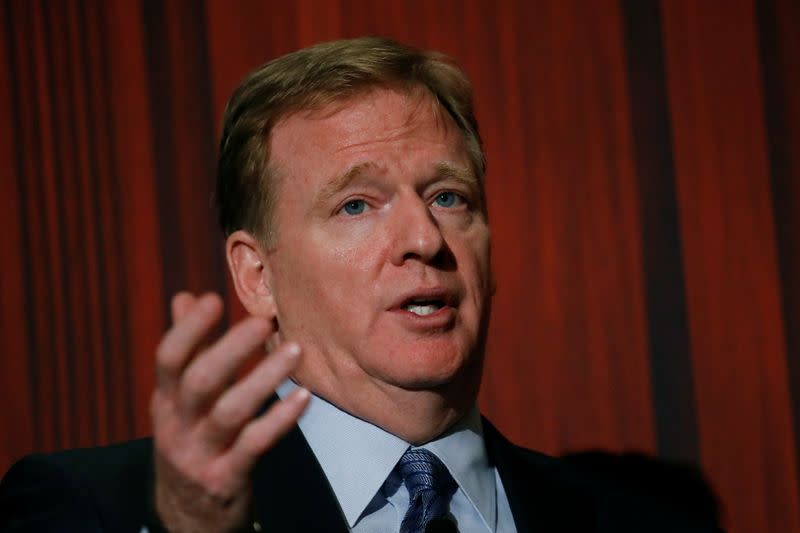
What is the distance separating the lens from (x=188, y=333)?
945 mm

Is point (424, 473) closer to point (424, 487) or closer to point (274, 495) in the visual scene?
point (424, 487)

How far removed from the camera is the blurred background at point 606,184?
1804 millimetres

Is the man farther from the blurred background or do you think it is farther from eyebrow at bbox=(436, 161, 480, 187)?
the blurred background

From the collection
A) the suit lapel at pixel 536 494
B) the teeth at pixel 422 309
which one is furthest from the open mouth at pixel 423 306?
the suit lapel at pixel 536 494

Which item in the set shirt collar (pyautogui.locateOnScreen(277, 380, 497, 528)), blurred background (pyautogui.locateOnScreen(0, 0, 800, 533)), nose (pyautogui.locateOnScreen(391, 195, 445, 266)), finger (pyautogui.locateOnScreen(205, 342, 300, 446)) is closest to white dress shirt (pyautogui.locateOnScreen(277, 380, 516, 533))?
shirt collar (pyautogui.locateOnScreen(277, 380, 497, 528))

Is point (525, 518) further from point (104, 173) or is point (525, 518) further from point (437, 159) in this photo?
point (104, 173)

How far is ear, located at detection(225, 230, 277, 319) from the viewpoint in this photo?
1584 millimetres

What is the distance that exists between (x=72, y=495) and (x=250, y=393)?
0.48 meters

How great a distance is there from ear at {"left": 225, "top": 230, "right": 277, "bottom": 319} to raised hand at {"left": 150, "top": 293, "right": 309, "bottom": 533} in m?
0.54

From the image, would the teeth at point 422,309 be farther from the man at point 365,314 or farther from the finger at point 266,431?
the finger at point 266,431

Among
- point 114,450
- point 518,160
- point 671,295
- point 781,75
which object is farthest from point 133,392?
point 781,75

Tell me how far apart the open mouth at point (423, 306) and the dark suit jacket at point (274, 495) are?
0.71ft

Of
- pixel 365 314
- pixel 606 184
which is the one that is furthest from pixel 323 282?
pixel 606 184

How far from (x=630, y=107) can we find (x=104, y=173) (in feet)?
2.87
